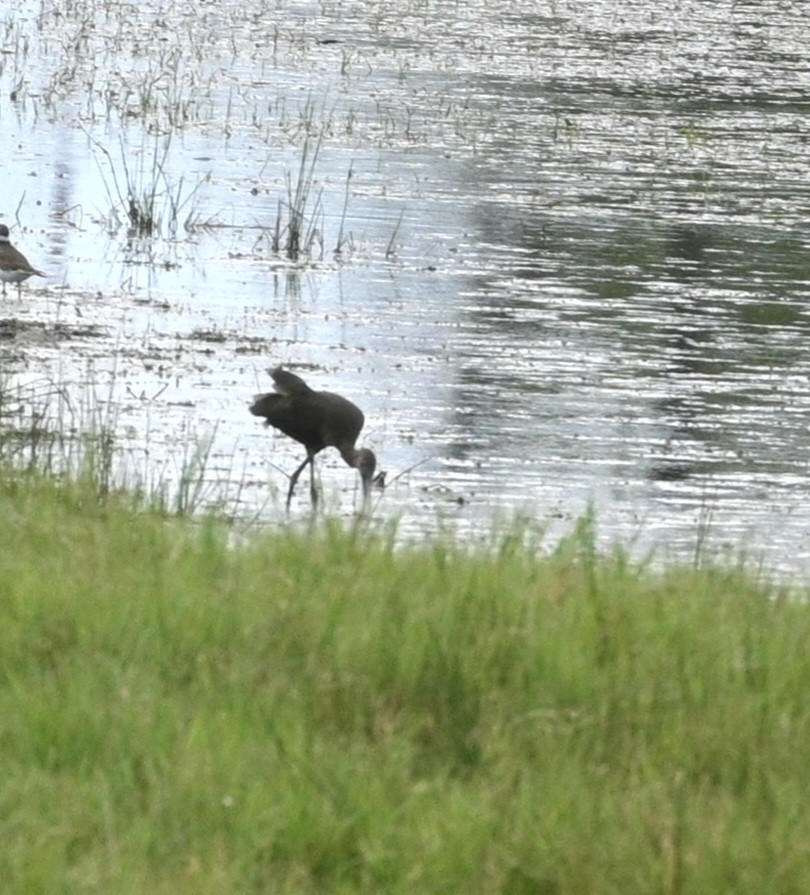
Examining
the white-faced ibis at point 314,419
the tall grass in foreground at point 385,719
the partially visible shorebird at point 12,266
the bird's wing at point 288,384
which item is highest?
the partially visible shorebird at point 12,266

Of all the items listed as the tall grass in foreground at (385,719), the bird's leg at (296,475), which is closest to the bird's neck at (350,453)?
the bird's leg at (296,475)

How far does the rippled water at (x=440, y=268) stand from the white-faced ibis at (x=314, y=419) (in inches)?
8.7

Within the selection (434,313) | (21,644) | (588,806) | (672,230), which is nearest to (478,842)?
(588,806)

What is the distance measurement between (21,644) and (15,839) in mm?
1129

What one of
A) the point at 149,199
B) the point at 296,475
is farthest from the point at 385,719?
the point at 149,199

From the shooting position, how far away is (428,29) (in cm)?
3019

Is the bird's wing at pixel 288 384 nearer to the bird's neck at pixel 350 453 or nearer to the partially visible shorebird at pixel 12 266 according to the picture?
the bird's neck at pixel 350 453

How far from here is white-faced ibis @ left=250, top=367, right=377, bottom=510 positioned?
8.98 metres

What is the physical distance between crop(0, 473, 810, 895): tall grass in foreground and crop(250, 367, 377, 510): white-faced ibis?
7.94ft

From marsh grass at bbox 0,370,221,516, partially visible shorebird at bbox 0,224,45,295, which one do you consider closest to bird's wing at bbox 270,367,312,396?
marsh grass at bbox 0,370,221,516

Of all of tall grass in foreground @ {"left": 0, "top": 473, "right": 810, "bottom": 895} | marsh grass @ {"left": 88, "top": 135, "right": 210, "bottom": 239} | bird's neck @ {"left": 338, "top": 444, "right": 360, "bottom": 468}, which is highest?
marsh grass @ {"left": 88, "top": 135, "right": 210, "bottom": 239}

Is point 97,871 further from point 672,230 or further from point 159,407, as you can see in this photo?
point 672,230

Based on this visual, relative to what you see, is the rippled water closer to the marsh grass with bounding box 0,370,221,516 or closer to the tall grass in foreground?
the marsh grass with bounding box 0,370,221,516

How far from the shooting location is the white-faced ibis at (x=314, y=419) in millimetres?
8977
